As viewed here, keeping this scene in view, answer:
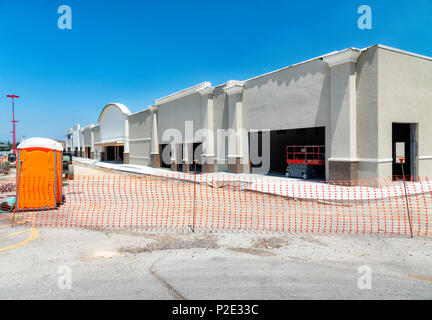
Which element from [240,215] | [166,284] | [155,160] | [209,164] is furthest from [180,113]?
[166,284]

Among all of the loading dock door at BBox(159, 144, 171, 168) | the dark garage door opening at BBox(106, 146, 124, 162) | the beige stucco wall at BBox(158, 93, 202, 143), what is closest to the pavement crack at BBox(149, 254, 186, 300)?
the beige stucco wall at BBox(158, 93, 202, 143)

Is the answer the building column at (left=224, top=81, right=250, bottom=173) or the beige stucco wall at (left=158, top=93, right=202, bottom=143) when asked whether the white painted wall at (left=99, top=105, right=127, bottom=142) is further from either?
the building column at (left=224, top=81, right=250, bottom=173)

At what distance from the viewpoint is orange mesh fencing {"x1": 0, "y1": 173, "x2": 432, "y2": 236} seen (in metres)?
7.32

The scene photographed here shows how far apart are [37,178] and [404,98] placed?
16624mm

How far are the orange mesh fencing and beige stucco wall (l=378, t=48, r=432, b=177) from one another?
8.38 ft

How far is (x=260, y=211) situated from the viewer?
9.13 metres

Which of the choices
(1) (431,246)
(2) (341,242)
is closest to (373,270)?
(2) (341,242)

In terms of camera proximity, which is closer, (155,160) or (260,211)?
(260,211)

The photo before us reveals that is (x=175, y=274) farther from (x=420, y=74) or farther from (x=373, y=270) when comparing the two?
(x=420, y=74)

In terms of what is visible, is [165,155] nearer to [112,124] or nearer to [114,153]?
[112,124]

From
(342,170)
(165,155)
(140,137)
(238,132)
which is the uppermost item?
(140,137)

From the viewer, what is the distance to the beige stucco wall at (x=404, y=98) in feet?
41.8

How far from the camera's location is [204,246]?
580cm
